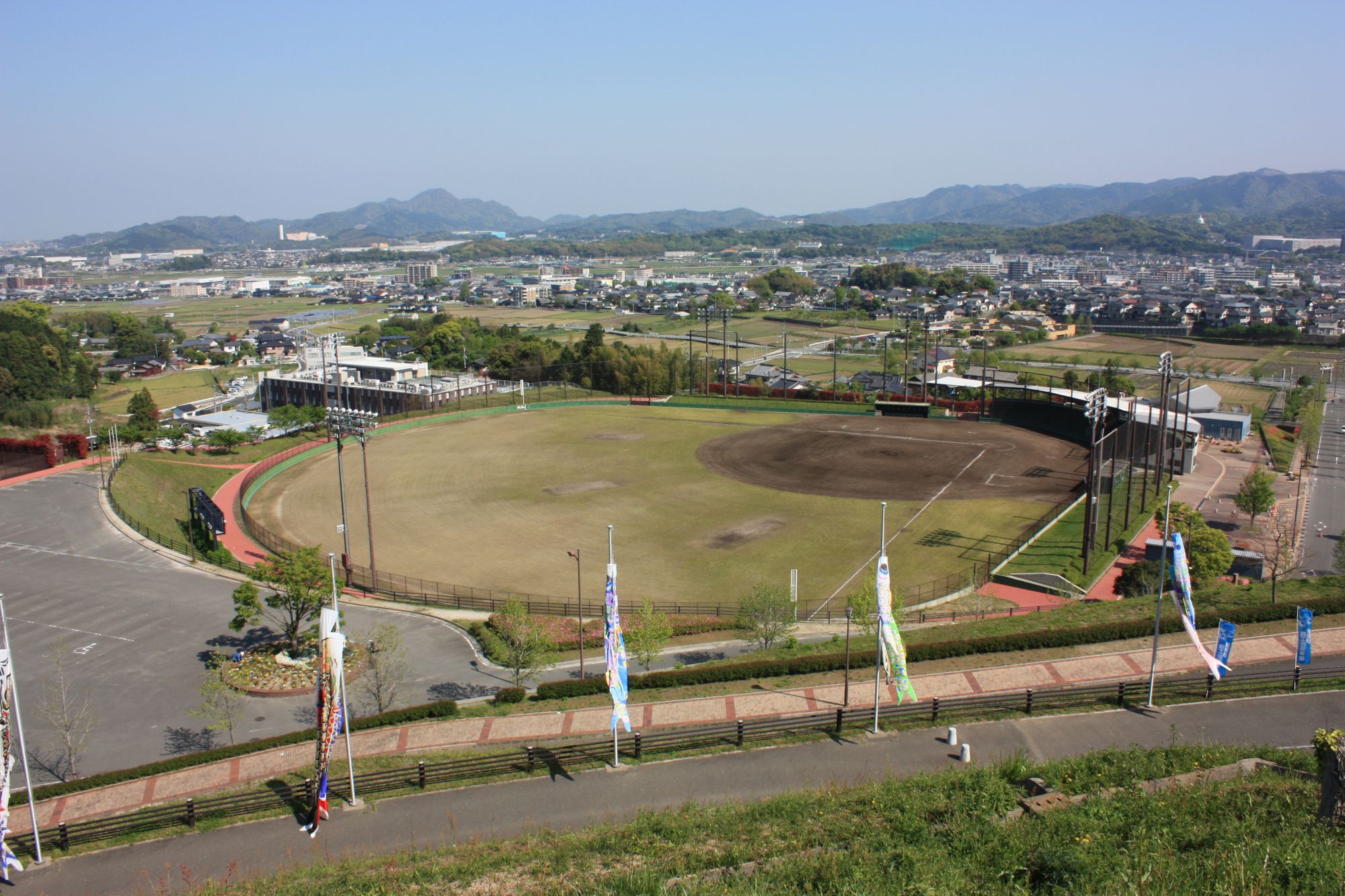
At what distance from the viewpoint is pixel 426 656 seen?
2784 centimetres

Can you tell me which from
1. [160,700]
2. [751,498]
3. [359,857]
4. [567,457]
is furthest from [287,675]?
[567,457]

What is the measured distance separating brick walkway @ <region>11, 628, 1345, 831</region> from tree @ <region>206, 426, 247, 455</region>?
42.3 metres

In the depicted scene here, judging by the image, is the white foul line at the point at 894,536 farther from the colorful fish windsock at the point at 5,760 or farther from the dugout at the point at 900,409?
the colorful fish windsock at the point at 5,760

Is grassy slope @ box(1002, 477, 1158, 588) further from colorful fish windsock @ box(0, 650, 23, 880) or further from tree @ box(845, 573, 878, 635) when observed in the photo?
colorful fish windsock @ box(0, 650, 23, 880)

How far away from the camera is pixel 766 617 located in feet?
88.8

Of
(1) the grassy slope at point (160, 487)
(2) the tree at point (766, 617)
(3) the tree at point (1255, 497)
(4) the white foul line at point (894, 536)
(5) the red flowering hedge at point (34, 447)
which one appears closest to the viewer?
(2) the tree at point (766, 617)

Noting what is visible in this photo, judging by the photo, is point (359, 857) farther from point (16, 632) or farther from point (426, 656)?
point (16, 632)

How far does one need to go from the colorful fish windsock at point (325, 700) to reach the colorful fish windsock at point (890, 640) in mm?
10618

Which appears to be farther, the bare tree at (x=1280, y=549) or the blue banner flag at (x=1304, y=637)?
the bare tree at (x=1280, y=549)

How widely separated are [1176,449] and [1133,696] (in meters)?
42.6

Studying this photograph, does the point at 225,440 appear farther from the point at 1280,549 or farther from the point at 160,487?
the point at 1280,549

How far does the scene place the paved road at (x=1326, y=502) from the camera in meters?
39.8

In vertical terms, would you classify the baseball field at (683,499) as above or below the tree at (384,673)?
below

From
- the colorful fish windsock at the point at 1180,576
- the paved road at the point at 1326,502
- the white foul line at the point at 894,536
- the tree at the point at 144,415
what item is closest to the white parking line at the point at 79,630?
the white foul line at the point at 894,536
